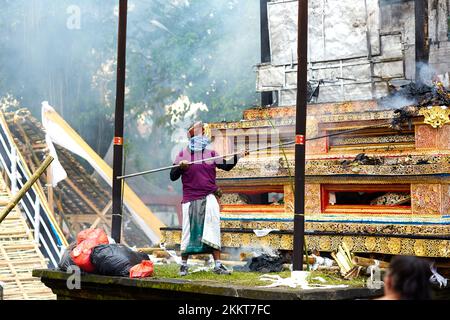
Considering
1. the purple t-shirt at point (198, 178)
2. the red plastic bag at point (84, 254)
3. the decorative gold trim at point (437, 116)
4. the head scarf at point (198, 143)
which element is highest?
the decorative gold trim at point (437, 116)

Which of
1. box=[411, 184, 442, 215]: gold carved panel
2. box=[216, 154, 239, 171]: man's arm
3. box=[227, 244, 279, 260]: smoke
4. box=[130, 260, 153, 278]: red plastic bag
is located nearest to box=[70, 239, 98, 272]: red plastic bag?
box=[130, 260, 153, 278]: red plastic bag

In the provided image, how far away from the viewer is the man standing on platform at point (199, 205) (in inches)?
388

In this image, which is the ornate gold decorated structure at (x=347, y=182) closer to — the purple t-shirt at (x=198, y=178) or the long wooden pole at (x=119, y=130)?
the purple t-shirt at (x=198, y=178)

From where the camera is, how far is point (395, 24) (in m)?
12.5

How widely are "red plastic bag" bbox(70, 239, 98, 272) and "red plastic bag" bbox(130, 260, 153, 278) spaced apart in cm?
59

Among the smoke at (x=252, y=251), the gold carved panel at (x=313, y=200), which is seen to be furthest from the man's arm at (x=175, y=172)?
the gold carved panel at (x=313, y=200)

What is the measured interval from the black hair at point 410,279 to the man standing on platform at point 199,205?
4.73 m

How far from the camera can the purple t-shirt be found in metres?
9.96

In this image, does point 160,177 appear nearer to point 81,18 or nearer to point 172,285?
point 81,18

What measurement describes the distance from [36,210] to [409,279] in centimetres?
1136

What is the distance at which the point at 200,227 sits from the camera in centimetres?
989

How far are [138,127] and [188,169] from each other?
60.2ft

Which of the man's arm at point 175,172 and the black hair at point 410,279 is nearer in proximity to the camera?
the black hair at point 410,279

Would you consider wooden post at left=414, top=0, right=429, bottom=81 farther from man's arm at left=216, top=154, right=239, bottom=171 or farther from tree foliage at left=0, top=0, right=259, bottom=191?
tree foliage at left=0, top=0, right=259, bottom=191
